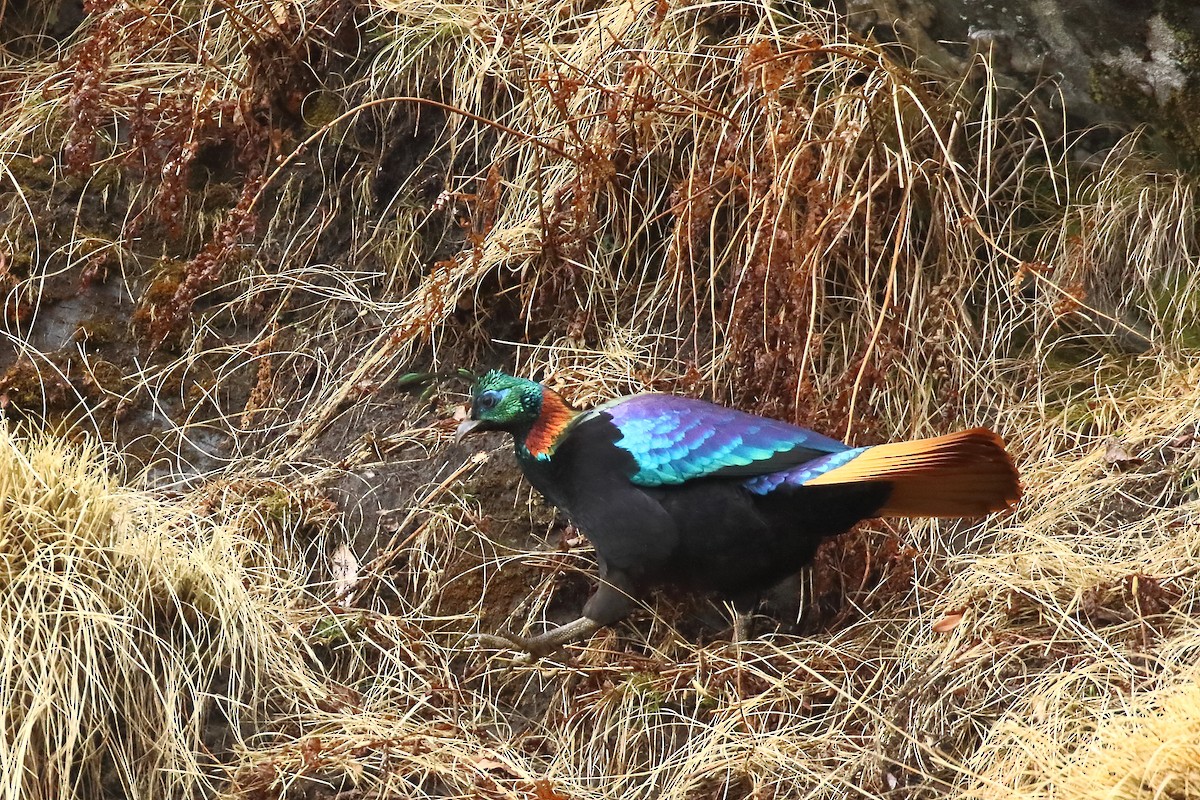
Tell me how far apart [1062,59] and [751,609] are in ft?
5.62

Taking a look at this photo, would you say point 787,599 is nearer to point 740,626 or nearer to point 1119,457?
point 740,626

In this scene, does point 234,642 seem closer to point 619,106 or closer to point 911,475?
point 911,475

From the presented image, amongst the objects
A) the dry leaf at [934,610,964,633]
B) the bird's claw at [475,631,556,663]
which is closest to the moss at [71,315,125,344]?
the bird's claw at [475,631,556,663]

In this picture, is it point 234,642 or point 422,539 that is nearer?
point 234,642

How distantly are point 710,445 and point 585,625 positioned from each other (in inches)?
21.1

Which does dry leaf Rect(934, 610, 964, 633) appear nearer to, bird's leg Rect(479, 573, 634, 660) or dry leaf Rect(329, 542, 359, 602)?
bird's leg Rect(479, 573, 634, 660)

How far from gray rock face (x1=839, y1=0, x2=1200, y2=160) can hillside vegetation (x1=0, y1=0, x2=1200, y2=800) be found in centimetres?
8

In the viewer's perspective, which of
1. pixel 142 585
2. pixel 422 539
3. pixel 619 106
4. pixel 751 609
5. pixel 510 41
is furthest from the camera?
pixel 510 41

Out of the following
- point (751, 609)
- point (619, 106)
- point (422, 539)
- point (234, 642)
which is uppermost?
point (619, 106)

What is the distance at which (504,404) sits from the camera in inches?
126

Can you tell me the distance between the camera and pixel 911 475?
2809 mm

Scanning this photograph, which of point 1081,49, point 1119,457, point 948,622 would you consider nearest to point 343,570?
point 948,622

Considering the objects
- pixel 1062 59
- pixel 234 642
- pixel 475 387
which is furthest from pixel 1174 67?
pixel 234 642

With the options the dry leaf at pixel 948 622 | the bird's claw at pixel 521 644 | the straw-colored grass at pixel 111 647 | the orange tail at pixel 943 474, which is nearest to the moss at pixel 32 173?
the straw-colored grass at pixel 111 647
